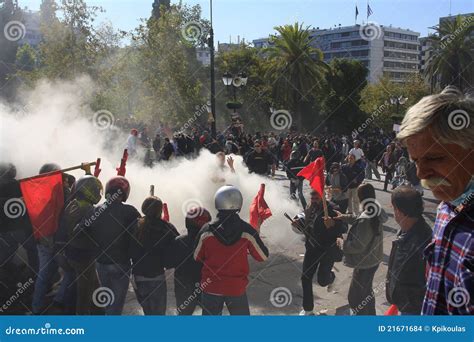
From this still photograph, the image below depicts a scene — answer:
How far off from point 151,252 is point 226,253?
80 centimetres

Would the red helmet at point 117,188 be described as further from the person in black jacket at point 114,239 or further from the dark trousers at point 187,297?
the dark trousers at point 187,297

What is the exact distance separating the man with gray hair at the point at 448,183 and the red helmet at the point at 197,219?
→ 3120 millimetres

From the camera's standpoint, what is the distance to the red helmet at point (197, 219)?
4.74m

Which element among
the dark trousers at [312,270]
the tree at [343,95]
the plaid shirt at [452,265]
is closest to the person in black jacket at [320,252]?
the dark trousers at [312,270]

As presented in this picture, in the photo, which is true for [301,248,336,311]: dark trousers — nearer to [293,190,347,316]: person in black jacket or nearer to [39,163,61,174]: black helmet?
[293,190,347,316]: person in black jacket

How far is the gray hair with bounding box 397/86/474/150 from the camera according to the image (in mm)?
1665

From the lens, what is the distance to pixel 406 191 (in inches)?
169

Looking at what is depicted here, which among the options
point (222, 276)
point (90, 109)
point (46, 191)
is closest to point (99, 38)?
point (90, 109)

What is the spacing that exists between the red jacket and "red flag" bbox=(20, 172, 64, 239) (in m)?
2.05

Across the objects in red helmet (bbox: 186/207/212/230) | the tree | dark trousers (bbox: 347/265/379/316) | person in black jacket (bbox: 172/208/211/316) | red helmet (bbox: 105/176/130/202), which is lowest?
dark trousers (bbox: 347/265/379/316)

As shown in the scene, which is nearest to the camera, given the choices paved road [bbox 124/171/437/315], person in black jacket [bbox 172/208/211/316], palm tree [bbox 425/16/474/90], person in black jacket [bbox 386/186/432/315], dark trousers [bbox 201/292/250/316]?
person in black jacket [bbox 386/186/432/315]

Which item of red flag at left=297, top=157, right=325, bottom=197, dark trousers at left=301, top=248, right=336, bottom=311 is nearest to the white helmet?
dark trousers at left=301, top=248, right=336, bottom=311

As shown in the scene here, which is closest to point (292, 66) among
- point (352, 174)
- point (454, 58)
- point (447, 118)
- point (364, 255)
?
point (454, 58)

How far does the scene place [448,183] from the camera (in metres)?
1.74
